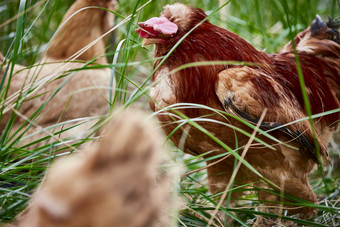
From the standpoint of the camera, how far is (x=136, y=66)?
10.2ft

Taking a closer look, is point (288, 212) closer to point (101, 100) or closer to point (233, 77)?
point (233, 77)

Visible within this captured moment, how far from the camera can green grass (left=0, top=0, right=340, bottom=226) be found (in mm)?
1285

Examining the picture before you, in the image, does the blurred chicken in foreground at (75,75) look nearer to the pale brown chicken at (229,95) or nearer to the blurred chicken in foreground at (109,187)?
the pale brown chicken at (229,95)

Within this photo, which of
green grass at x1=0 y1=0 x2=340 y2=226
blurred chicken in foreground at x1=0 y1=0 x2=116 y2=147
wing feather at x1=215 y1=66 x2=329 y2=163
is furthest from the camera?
blurred chicken in foreground at x1=0 y1=0 x2=116 y2=147

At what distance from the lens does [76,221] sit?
21.0 inches

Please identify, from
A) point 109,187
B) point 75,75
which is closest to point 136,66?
point 75,75

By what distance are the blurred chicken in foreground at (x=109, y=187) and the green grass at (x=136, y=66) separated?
20.6 inches

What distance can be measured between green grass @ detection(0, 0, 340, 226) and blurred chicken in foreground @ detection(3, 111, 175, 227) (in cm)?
52

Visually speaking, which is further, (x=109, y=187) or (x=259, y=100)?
(x=259, y=100)

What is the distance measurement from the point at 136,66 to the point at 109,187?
8.57 ft

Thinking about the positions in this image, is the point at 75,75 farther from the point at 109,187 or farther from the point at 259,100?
the point at 109,187

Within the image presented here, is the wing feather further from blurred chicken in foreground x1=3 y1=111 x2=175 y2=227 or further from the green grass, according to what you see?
blurred chicken in foreground x1=3 y1=111 x2=175 y2=227

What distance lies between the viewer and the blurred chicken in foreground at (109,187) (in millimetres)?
534

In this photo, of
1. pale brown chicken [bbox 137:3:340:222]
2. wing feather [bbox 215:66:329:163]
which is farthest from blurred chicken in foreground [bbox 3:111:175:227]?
wing feather [bbox 215:66:329:163]
